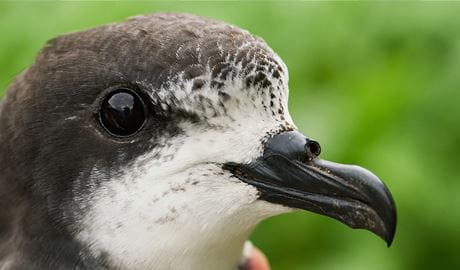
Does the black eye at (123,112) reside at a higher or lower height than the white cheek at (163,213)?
higher

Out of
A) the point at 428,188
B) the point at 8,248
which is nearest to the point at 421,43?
the point at 428,188

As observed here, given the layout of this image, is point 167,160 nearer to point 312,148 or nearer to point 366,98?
point 312,148

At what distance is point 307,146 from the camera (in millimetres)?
2785

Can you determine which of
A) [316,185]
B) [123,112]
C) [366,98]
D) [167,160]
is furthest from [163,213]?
[366,98]

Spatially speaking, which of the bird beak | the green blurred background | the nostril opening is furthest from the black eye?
the green blurred background

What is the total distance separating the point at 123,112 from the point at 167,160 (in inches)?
7.4

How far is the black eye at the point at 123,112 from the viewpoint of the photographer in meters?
2.78

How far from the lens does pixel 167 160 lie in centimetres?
275

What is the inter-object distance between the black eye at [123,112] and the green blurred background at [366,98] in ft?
4.90

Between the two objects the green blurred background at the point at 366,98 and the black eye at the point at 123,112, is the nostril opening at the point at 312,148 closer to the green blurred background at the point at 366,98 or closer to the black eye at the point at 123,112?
the black eye at the point at 123,112

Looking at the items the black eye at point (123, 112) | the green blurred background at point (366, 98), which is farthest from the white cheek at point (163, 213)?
the green blurred background at point (366, 98)

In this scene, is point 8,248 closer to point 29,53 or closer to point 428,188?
point 428,188

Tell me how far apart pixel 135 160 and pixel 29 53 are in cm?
278

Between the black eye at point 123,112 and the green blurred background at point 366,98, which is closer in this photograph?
the black eye at point 123,112
